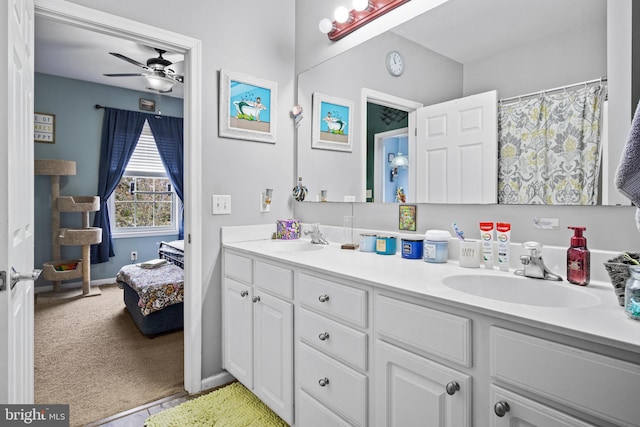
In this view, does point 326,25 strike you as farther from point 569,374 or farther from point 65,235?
point 65,235

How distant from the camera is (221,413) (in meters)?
1.78

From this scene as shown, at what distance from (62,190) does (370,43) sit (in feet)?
14.2

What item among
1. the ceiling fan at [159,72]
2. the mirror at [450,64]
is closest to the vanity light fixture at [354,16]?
the mirror at [450,64]

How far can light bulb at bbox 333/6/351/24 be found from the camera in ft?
6.45

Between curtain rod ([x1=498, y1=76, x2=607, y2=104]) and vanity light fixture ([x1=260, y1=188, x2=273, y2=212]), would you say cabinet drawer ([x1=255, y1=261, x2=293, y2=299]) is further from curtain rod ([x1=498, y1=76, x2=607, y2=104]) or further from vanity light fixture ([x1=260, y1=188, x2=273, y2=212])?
curtain rod ([x1=498, y1=76, x2=607, y2=104])

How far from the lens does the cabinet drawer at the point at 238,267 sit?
1.83 metres

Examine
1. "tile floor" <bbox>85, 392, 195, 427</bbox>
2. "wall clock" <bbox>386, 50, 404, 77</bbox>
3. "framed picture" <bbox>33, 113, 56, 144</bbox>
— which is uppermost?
"framed picture" <bbox>33, 113, 56, 144</bbox>

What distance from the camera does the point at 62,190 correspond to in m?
4.37

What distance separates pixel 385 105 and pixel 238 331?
4.79ft

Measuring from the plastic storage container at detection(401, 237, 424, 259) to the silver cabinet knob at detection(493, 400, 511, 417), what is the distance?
0.79 meters

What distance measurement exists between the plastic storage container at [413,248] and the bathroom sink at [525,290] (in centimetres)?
35

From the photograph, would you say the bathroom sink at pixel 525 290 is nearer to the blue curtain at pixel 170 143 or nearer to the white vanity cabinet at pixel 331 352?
the white vanity cabinet at pixel 331 352

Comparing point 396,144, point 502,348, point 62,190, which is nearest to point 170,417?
point 502,348

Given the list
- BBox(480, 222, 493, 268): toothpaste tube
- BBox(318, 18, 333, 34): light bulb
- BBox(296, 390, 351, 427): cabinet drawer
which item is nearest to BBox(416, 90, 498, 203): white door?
BBox(480, 222, 493, 268): toothpaste tube
